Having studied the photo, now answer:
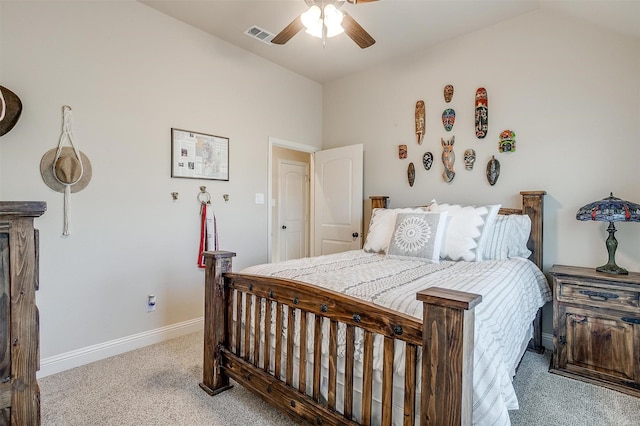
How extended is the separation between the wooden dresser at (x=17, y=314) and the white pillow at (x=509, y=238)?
2639 millimetres

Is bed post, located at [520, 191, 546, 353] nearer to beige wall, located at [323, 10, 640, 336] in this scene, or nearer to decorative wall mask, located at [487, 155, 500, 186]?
beige wall, located at [323, 10, 640, 336]

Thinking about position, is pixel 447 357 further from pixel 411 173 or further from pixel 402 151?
pixel 402 151

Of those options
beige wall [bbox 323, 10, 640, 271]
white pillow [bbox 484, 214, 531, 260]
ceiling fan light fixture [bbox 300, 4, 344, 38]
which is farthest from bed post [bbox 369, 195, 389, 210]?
ceiling fan light fixture [bbox 300, 4, 344, 38]

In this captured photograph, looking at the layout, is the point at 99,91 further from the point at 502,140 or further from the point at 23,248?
the point at 502,140

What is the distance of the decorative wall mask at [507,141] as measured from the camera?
289cm

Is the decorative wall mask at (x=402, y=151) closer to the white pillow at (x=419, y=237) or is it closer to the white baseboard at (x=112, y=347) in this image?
the white pillow at (x=419, y=237)

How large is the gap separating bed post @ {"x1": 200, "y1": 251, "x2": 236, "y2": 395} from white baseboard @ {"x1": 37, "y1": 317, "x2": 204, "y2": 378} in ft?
3.42

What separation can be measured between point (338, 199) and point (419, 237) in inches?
68.4

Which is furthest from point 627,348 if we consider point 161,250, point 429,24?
point 161,250

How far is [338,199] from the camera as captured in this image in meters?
4.09

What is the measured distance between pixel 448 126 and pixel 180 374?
3181mm

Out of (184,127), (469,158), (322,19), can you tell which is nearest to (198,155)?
(184,127)

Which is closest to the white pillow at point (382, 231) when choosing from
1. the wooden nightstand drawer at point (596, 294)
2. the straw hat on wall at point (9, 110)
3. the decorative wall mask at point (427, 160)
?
the decorative wall mask at point (427, 160)

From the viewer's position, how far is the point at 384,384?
4.15 feet
